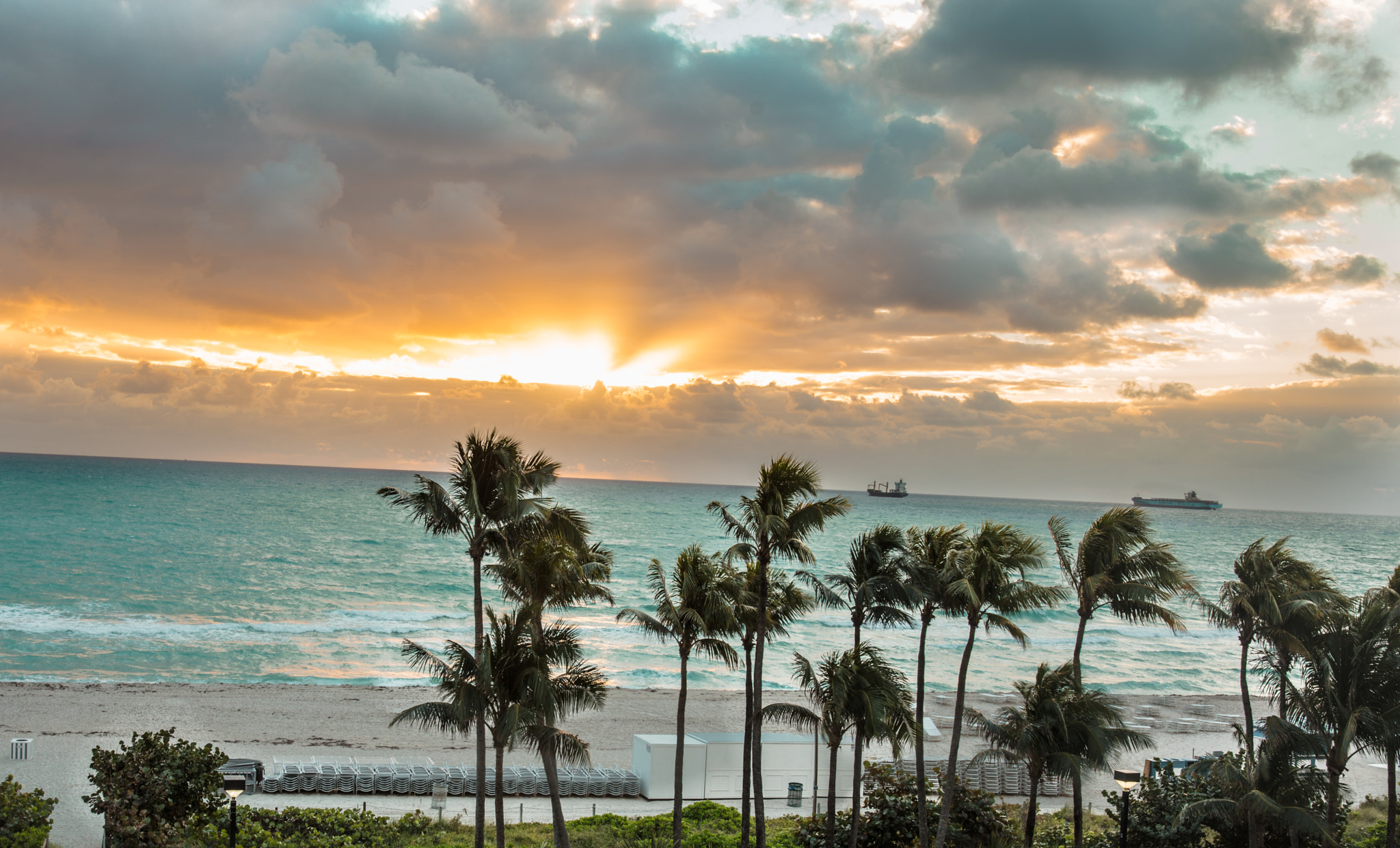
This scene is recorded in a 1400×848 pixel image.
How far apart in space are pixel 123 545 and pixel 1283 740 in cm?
12340

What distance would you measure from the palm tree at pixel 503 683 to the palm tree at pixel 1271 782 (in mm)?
14487

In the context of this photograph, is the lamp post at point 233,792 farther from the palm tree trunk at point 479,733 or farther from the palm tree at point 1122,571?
the palm tree at point 1122,571

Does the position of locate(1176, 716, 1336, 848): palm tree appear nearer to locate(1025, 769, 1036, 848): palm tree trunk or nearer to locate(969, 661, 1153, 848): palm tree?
locate(969, 661, 1153, 848): palm tree

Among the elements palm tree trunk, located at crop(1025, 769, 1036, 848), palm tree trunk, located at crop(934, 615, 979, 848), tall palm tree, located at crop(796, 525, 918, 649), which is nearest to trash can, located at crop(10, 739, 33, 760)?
tall palm tree, located at crop(796, 525, 918, 649)

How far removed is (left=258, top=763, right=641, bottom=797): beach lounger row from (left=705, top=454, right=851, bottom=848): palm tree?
11.0m

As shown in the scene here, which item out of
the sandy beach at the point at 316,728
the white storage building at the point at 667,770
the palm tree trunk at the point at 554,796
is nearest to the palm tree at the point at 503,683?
the palm tree trunk at the point at 554,796

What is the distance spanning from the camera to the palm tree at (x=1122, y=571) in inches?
901

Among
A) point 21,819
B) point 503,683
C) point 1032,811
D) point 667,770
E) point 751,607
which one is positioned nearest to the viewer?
point 21,819

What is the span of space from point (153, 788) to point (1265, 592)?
25845mm

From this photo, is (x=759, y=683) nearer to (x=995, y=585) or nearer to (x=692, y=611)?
(x=692, y=611)

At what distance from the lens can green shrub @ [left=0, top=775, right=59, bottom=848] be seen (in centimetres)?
1881

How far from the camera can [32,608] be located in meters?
72.9

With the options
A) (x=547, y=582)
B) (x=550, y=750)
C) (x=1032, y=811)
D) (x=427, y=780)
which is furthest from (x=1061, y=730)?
(x=427, y=780)

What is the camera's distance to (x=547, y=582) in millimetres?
20688
